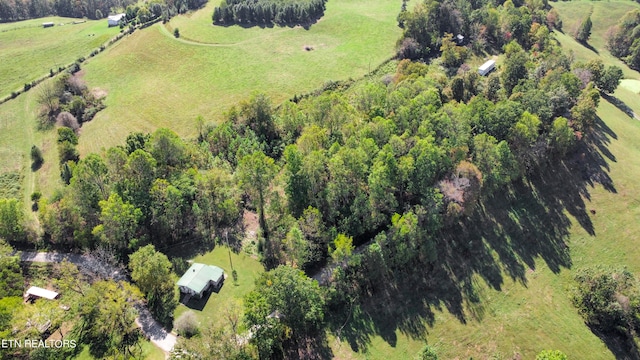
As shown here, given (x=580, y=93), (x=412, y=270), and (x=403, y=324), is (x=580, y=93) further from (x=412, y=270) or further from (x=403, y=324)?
(x=403, y=324)

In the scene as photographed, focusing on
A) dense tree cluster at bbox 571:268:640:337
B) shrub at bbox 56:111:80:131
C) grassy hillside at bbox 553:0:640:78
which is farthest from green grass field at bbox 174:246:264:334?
grassy hillside at bbox 553:0:640:78

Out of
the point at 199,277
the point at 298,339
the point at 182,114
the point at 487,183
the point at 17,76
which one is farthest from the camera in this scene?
the point at 17,76

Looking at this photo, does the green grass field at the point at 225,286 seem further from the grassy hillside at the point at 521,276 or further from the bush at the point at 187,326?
the grassy hillside at the point at 521,276

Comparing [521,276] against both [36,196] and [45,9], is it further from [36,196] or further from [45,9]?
[45,9]

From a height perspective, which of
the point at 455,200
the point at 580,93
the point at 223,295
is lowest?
the point at 223,295

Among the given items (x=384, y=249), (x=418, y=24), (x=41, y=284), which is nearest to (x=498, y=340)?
(x=384, y=249)

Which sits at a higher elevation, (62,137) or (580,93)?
(580,93)
